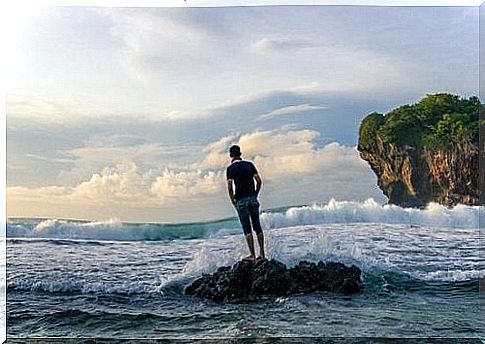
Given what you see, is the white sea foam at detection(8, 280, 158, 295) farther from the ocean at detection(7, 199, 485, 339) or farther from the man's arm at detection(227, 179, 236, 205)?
the man's arm at detection(227, 179, 236, 205)

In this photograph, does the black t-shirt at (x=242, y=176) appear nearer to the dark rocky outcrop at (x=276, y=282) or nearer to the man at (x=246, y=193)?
the man at (x=246, y=193)

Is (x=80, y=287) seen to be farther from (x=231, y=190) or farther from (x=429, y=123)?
(x=429, y=123)

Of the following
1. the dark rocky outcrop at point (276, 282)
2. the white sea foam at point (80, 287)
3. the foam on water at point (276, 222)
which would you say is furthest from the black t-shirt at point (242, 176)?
the white sea foam at point (80, 287)

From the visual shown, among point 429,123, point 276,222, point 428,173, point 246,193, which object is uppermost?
point 429,123

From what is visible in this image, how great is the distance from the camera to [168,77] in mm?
8242

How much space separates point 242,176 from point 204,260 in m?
0.83

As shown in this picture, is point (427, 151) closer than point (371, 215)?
No

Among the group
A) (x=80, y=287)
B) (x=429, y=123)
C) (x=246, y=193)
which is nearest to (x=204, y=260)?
(x=246, y=193)

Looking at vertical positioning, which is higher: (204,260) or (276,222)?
(276,222)

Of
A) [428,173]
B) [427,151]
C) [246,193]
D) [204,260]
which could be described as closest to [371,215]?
[428,173]

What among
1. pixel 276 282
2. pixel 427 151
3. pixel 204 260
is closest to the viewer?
pixel 276 282

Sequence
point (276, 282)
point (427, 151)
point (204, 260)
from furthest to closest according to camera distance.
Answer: point (427, 151) < point (204, 260) < point (276, 282)

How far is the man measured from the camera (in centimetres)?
817

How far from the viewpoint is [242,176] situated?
324 inches
